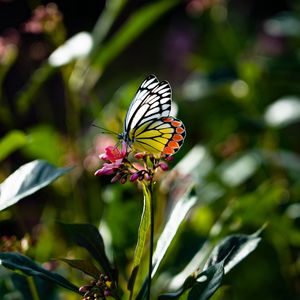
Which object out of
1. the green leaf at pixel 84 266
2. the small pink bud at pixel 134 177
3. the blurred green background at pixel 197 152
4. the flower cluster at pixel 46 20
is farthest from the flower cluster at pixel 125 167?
the flower cluster at pixel 46 20

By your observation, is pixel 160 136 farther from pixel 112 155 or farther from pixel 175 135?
pixel 112 155

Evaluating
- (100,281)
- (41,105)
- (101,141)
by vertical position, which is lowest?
→ (41,105)

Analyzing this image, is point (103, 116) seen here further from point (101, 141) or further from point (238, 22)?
point (238, 22)

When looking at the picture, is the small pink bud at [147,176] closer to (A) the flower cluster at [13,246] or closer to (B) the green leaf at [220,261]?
(B) the green leaf at [220,261]

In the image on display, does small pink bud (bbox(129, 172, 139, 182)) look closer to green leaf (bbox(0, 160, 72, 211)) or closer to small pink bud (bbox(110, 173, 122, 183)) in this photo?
small pink bud (bbox(110, 173, 122, 183))

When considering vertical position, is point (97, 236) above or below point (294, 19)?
above

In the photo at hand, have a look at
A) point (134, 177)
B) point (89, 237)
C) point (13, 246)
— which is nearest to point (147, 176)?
point (134, 177)

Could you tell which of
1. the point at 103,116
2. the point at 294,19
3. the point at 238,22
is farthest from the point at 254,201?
the point at 238,22
